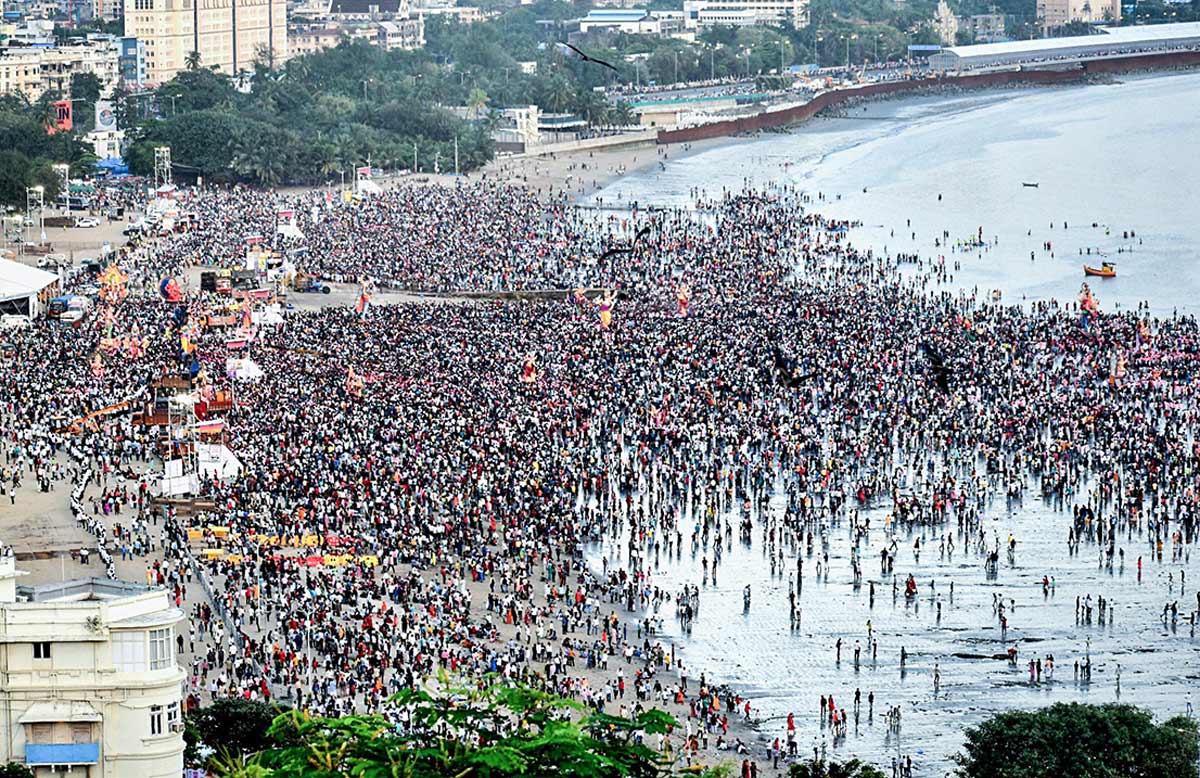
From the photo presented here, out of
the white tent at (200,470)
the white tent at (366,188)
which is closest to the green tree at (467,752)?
the white tent at (200,470)

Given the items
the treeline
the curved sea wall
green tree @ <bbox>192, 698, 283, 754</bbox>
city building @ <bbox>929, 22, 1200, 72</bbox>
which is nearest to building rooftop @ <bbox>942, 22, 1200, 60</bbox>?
city building @ <bbox>929, 22, 1200, 72</bbox>

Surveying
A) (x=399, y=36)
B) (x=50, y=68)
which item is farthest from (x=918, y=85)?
(x=50, y=68)

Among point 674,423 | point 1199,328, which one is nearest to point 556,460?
point 674,423

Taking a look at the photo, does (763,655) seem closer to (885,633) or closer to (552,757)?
(885,633)

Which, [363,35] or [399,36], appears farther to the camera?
[399,36]

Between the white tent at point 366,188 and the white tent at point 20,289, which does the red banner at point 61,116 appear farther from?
the white tent at point 20,289

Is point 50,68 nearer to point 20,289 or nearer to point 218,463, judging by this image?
point 20,289

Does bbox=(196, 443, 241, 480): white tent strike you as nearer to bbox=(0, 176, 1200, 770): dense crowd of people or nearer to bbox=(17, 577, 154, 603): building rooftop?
bbox=(0, 176, 1200, 770): dense crowd of people
